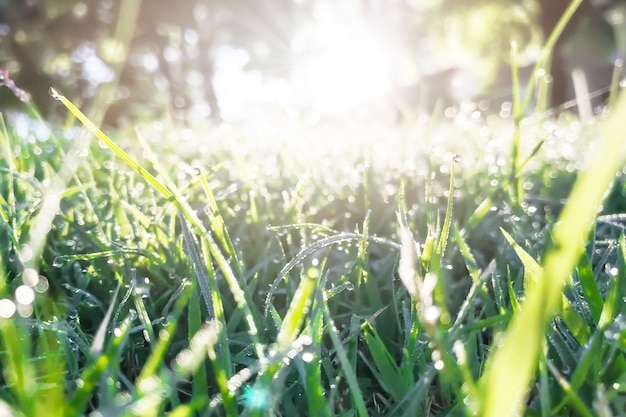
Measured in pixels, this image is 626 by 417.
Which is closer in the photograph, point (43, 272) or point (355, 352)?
point (355, 352)

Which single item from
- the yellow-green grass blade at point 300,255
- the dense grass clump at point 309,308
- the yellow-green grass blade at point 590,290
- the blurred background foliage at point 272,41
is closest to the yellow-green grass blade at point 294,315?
the dense grass clump at point 309,308

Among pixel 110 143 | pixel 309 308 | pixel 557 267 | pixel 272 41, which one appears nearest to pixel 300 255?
pixel 309 308

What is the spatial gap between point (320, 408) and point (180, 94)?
16112mm

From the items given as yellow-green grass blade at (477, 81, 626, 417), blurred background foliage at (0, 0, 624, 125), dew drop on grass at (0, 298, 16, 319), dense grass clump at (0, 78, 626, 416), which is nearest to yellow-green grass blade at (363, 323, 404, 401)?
dense grass clump at (0, 78, 626, 416)

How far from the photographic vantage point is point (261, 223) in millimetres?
956

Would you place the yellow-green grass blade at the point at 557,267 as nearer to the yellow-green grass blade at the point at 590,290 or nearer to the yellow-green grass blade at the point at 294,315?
the yellow-green grass blade at the point at 294,315

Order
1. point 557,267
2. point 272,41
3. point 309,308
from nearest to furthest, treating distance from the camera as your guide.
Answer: point 557,267 → point 309,308 → point 272,41

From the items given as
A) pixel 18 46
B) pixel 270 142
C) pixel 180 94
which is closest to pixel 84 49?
pixel 18 46

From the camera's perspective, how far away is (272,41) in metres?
Result: 15.5

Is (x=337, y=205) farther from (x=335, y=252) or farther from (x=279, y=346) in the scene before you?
(x=279, y=346)

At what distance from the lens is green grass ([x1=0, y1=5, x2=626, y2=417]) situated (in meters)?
0.36

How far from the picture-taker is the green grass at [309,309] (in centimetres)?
36

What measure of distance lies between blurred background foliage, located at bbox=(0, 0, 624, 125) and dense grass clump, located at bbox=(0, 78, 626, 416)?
5.59 meters

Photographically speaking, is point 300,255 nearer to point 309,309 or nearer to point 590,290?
point 309,309
